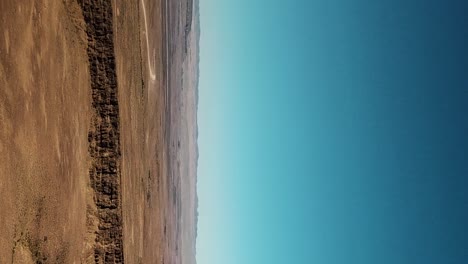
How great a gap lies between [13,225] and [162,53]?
18.3 ft

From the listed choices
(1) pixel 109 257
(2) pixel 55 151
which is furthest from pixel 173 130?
(2) pixel 55 151

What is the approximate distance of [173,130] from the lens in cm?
1037

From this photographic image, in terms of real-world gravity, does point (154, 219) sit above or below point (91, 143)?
below

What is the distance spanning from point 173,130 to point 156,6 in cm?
311

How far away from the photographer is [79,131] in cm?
431

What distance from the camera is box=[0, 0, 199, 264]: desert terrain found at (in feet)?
10.1

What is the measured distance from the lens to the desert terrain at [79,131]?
3090 millimetres

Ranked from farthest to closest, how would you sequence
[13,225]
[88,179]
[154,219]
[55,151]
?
[154,219] < [88,179] < [55,151] < [13,225]

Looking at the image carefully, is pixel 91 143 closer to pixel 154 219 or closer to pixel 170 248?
pixel 154 219

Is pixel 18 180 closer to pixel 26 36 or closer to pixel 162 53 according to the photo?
pixel 26 36

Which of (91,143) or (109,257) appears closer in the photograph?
(91,143)

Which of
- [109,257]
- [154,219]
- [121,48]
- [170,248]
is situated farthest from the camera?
[170,248]

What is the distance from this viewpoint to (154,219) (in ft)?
24.5

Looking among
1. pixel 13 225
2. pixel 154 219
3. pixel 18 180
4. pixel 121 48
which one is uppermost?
pixel 121 48
